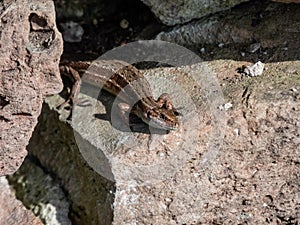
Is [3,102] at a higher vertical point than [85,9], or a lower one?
higher

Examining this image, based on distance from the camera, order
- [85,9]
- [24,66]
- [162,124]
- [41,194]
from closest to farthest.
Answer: [24,66], [162,124], [41,194], [85,9]

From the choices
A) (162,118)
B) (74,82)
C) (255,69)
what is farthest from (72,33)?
(255,69)

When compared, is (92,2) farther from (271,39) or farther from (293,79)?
(293,79)

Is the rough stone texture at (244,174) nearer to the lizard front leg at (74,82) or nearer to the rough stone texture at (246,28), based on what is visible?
the rough stone texture at (246,28)

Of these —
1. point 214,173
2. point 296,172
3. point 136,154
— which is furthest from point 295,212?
point 136,154

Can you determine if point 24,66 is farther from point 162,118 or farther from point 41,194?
point 41,194
